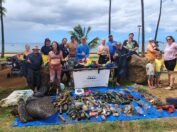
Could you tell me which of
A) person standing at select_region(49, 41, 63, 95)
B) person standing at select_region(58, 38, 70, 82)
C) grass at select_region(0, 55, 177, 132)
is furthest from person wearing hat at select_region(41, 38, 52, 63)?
grass at select_region(0, 55, 177, 132)

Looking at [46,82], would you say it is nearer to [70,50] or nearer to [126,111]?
[70,50]

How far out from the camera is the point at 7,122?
25.2ft

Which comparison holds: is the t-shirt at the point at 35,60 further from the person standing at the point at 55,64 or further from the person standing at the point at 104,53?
the person standing at the point at 104,53

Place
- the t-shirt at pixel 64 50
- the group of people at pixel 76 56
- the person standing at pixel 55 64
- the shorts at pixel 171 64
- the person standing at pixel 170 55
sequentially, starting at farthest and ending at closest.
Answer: the t-shirt at pixel 64 50 < the shorts at pixel 171 64 < the person standing at pixel 170 55 < the group of people at pixel 76 56 < the person standing at pixel 55 64

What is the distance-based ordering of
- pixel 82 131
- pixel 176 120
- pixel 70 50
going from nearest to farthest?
pixel 82 131 → pixel 176 120 → pixel 70 50

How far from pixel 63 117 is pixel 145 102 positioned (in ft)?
7.58

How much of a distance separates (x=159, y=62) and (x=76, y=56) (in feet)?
8.83

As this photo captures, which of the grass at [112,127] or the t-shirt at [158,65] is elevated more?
the t-shirt at [158,65]

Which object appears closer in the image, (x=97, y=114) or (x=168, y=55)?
(x=97, y=114)

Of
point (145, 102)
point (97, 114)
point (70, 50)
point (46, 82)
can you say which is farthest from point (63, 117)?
point (70, 50)

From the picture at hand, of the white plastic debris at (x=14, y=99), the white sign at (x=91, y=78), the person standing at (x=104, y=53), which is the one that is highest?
the person standing at (x=104, y=53)

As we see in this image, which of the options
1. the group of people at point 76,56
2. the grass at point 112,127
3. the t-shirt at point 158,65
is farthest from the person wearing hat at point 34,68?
the t-shirt at point 158,65

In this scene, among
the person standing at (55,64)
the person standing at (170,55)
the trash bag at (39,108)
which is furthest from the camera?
the person standing at (170,55)

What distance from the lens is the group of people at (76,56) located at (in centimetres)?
1034
